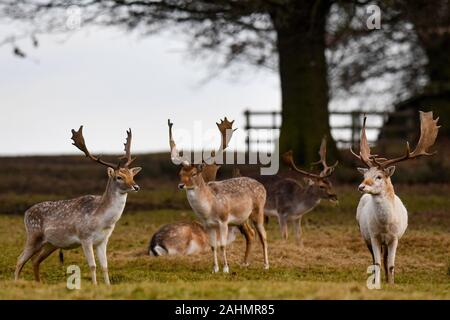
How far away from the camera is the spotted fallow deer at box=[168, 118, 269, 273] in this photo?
516 inches

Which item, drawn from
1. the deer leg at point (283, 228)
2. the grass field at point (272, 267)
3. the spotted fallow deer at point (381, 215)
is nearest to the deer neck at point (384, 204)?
the spotted fallow deer at point (381, 215)

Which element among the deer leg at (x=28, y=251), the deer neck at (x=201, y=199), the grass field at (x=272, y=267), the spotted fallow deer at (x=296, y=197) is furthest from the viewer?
the spotted fallow deer at (x=296, y=197)

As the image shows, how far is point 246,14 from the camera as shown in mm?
23516

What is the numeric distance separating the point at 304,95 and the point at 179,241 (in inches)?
415

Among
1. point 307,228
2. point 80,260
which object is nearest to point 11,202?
point 307,228

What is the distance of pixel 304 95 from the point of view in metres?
24.9

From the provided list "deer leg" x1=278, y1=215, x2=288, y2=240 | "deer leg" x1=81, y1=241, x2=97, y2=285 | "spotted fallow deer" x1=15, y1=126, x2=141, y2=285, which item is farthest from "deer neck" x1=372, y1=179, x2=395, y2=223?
"deer leg" x1=278, y1=215, x2=288, y2=240

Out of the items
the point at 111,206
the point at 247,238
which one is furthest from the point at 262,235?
the point at 111,206

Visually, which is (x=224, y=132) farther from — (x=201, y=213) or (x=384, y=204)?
(x=384, y=204)

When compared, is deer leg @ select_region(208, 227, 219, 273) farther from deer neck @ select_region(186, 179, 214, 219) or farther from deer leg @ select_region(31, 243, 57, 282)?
deer leg @ select_region(31, 243, 57, 282)

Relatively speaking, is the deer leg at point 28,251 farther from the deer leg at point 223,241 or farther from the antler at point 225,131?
the antler at point 225,131

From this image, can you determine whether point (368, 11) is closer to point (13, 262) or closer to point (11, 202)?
point (11, 202)

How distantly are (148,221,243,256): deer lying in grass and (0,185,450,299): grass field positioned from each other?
284 millimetres

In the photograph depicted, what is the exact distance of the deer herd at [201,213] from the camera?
11766 mm
